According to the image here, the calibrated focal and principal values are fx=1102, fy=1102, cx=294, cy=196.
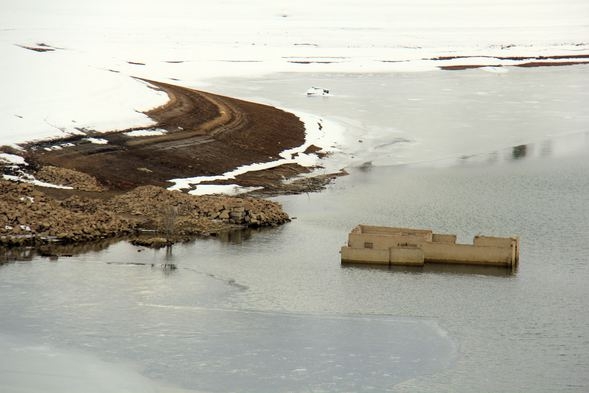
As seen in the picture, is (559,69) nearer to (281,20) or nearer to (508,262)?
(281,20)

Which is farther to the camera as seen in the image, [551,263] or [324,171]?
[324,171]

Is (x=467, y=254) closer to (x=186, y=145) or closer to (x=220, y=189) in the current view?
(x=220, y=189)

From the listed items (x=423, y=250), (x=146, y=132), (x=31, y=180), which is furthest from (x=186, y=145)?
(x=423, y=250)

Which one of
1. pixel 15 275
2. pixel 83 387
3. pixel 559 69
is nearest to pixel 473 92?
pixel 559 69

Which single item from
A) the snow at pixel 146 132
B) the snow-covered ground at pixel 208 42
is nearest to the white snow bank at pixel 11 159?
the snow-covered ground at pixel 208 42

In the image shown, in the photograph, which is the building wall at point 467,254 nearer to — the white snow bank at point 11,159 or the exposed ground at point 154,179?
the exposed ground at point 154,179

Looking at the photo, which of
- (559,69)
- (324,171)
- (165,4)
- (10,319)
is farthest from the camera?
(165,4)

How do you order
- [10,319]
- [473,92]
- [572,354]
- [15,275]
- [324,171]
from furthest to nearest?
[473,92] < [324,171] < [15,275] < [10,319] < [572,354]

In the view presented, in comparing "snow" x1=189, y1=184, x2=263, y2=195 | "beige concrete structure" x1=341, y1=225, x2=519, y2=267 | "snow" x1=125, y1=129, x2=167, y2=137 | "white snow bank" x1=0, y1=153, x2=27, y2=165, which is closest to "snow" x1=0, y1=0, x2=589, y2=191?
"snow" x1=125, y1=129, x2=167, y2=137
